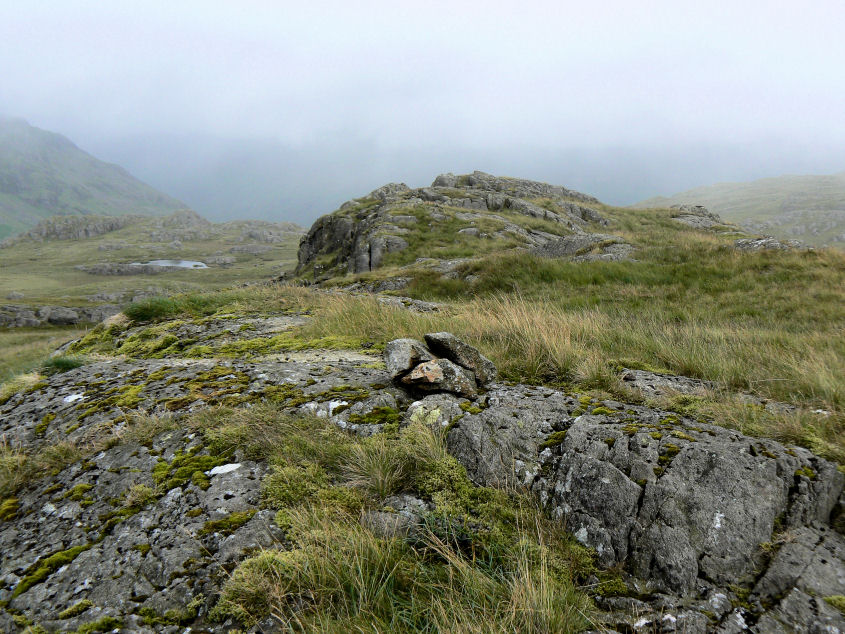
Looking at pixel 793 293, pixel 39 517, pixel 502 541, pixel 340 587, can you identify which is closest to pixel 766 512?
pixel 502 541

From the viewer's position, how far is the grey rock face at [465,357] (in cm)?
477

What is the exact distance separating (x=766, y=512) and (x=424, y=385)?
286 cm

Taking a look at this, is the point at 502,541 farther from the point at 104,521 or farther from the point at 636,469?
the point at 104,521

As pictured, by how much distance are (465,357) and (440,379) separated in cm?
69

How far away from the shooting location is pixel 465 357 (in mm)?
4824

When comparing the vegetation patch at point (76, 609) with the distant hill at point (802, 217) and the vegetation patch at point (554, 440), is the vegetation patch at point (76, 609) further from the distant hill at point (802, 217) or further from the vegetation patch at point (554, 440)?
the distant hill at point (802, 217)

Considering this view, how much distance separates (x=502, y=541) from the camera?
258 centimetres

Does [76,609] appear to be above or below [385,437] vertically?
below

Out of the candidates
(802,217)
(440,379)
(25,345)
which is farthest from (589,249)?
(802,217)

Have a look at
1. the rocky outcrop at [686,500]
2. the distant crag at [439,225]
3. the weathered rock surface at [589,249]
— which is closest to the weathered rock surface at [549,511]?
the rocky outcrop at [686,500]

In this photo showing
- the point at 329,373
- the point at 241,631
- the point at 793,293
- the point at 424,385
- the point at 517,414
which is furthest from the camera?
the point at 793,293

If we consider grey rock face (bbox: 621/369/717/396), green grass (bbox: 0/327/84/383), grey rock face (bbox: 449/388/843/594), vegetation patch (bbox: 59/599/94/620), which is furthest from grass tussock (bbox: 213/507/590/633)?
green grass (bbox: 0/327/84/383)

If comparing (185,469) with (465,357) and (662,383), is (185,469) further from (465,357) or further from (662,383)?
(662,383)

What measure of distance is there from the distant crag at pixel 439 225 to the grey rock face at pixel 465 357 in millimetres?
18710
